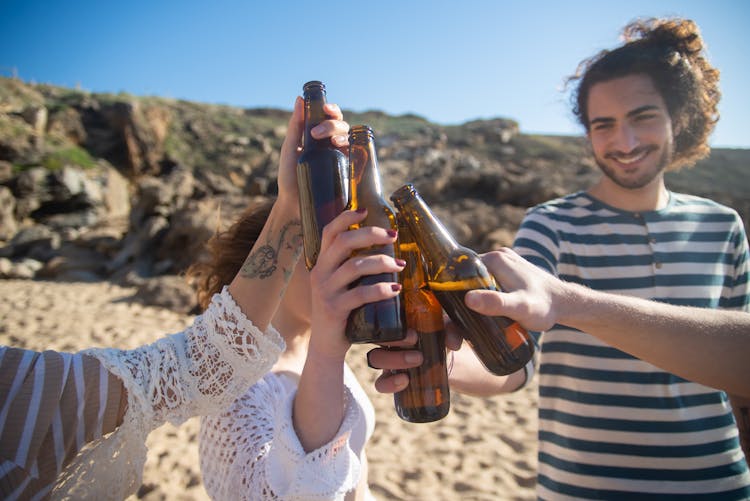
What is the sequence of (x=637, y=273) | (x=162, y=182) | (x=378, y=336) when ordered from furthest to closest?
1. (x=162, y=182)
2. (x=637, y=273)
3. (x=378, y=336)

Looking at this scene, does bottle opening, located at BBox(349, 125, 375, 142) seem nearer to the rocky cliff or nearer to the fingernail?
the fingernail

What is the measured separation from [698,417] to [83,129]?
29.9 metres

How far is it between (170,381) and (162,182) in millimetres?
12562

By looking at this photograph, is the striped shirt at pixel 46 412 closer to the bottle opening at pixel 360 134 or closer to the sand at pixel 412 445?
the bottle opening at pixel 360 134

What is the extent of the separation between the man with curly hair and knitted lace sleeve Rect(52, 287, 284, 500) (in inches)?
42.7

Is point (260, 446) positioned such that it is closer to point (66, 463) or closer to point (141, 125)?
point (66, 463)

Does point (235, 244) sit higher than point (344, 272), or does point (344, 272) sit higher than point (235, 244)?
point (344, 272)

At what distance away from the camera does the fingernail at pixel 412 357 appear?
105 cm

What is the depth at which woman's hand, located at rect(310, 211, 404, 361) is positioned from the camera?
873 millimetres

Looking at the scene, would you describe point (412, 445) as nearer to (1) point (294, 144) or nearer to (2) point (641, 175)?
(2) point (641, 175)

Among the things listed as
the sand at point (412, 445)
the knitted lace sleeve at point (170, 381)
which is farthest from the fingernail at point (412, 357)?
the sand at point (412, 445)

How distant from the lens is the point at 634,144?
76.1 inches

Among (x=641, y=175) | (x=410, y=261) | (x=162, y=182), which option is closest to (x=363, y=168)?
(x=410, y=261)

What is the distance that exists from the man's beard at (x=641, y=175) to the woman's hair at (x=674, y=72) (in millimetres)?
258
